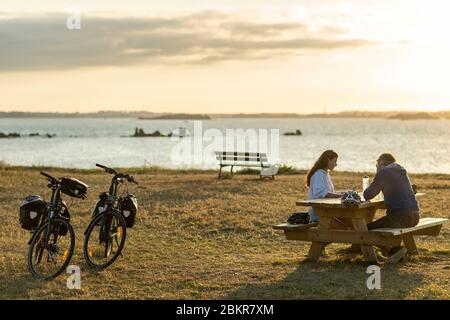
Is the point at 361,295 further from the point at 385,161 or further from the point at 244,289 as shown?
the point at 385,161

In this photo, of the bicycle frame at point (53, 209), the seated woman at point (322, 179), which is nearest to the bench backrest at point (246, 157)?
the seated woman at point (322, 179)

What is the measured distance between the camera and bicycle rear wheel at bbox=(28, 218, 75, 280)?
8836 millimetres

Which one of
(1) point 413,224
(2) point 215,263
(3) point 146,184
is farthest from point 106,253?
(3) point 146,184

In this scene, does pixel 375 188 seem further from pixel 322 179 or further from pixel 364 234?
pixel 322 179

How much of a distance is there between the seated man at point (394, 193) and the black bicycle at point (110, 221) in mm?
3174

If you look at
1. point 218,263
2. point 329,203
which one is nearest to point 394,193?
point 329,203

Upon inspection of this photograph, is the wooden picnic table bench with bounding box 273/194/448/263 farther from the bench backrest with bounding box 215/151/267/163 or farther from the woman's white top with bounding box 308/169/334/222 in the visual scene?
the bench backrest with bounding box 215/151/267/163

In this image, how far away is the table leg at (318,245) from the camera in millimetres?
9609

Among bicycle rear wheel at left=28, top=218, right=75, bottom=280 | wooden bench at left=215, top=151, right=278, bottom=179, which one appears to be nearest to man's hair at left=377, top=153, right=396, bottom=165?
bicycle rear wheel at left=28, top=218, right=75, bottom=280

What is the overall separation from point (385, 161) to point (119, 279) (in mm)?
3810

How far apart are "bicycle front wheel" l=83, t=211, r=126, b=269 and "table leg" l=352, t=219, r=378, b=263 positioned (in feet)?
9.98

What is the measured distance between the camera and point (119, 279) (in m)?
8.86

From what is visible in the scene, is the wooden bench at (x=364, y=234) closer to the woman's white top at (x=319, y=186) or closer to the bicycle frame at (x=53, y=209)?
the woman's white top at (x=319, y=186)
